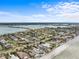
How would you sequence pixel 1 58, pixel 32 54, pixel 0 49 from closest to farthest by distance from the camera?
pixel 1 58 → pixel 32 54 → pixel 0 49

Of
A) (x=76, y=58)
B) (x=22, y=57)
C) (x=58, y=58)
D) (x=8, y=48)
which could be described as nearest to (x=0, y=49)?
(x=8, y=48)

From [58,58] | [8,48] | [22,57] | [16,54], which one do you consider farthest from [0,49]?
[58,58]

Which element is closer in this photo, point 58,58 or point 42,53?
point 58,58

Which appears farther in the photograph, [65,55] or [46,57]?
[65,55]

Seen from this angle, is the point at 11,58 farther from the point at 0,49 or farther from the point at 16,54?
the point at 0,49

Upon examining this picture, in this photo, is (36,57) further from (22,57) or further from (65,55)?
(65,55)

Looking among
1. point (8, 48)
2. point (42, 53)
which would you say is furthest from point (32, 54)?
point (8, 48)

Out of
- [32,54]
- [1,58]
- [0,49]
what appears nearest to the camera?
[1,58]
